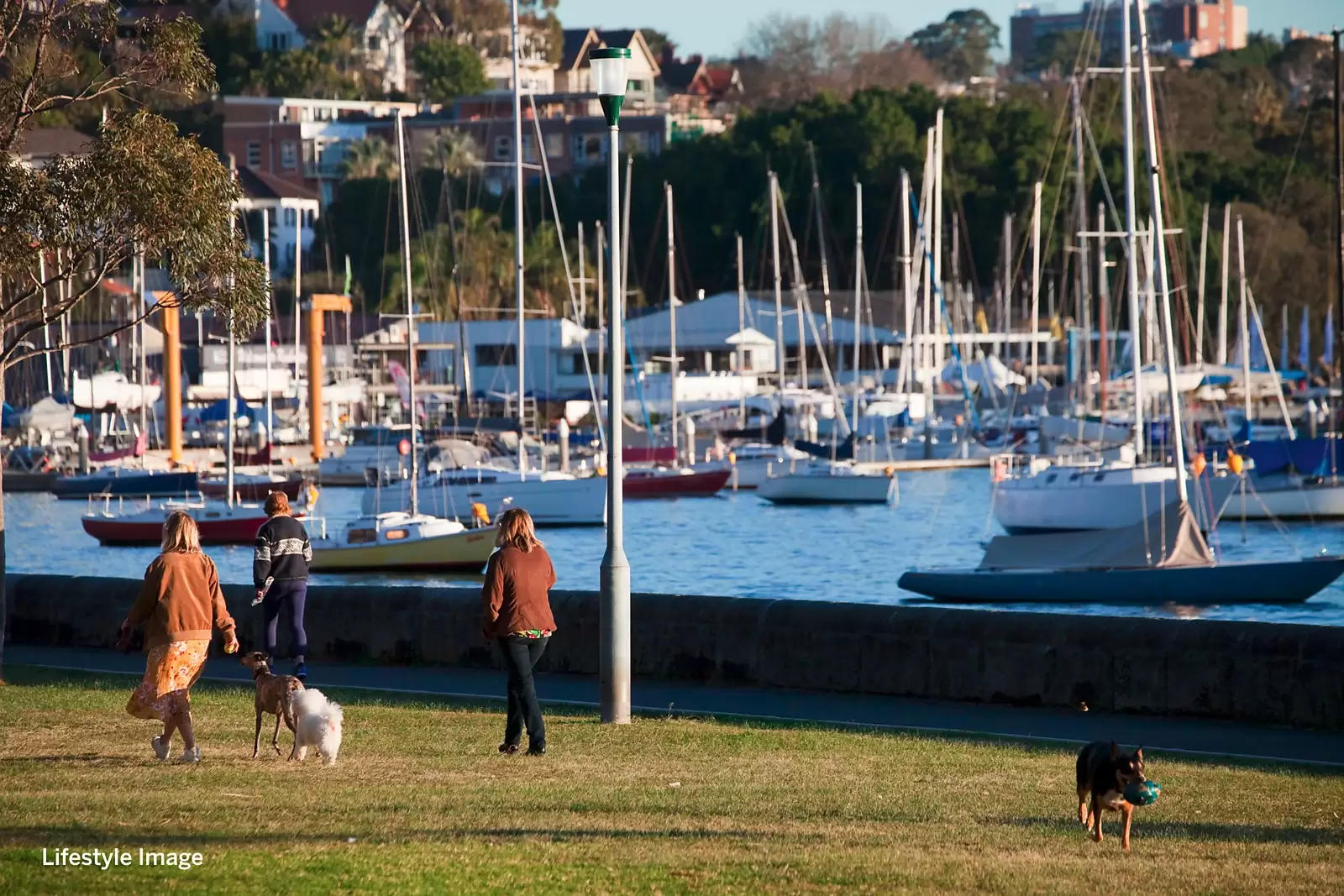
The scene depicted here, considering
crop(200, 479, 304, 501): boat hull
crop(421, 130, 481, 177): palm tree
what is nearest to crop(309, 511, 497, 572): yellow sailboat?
crop(200, 479, 304, 501): boat hull

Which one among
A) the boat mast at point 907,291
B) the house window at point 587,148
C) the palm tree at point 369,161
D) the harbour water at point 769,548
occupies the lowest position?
the harbour water at point 769,548

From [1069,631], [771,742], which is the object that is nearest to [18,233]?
[771,742]

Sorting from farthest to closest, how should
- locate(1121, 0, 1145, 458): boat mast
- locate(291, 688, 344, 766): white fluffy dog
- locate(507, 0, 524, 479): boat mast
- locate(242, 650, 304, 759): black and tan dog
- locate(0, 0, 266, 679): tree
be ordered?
locate(507, 0, 524, 479): boat mast → locate(1121, 0, 1145, 458): boat mast → locate(0, 0, 266, 679): tree → locate(242, 650, 304, 759): black and tan dog → locate(291, 688, 344, 766): white fluffy dog

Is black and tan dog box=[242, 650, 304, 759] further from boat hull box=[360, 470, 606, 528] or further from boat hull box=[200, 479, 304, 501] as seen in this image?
boat hull box=[200, 479, 304, 501]

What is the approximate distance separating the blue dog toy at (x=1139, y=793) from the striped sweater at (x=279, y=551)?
28.5 ft

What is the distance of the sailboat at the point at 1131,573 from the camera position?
3048 centimetres

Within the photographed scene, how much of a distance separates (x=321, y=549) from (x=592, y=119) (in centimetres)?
9627

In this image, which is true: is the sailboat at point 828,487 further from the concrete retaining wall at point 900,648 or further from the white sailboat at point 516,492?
the concrete retaining wall at point 900,648

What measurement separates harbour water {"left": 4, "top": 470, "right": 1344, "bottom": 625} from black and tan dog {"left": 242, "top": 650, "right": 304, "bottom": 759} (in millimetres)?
20397

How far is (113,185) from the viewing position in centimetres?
1573

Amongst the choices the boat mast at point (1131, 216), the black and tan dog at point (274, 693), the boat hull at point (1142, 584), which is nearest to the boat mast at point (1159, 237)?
the boat mast at point (1131, 216)

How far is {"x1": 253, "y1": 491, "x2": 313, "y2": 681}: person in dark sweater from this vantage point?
16359 millimetres

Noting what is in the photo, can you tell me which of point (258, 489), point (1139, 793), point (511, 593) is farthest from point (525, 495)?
point (1139, 793)

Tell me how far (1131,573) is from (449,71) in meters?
127
